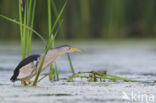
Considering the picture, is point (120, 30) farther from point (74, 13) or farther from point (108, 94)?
point (108, 94)

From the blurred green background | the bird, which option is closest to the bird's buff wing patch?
the bird

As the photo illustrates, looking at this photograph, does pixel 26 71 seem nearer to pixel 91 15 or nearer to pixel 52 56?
pixel 52 56

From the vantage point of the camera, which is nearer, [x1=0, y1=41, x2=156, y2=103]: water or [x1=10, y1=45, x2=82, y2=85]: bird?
[x1=0, y1=41, x2=156, y2=103]: water

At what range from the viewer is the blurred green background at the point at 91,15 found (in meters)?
10.9

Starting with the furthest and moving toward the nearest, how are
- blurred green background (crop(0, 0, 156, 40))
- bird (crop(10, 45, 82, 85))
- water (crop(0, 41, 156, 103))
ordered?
blurred green background (crop(0, 0, 156, 40)) → bird (crop(10, 45, 82, 85)) → water (crop(0, 41, 156, 103))

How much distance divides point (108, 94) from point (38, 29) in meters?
7.50

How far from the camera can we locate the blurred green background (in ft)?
35.8

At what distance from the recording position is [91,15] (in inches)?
477

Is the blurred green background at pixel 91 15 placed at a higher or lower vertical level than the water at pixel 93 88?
higher

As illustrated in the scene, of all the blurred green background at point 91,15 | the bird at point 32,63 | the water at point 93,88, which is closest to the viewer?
the water at point 93,88

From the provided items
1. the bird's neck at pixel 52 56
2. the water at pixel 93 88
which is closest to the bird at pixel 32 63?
the bird's neck at pixel 52 56

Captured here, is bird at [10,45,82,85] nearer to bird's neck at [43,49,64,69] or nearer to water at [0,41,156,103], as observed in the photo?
bird's neck at [43,49,64,69]

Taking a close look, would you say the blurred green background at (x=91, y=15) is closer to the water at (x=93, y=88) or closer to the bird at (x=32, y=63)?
the water at (x=93, y=88)

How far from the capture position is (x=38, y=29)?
11.1m
